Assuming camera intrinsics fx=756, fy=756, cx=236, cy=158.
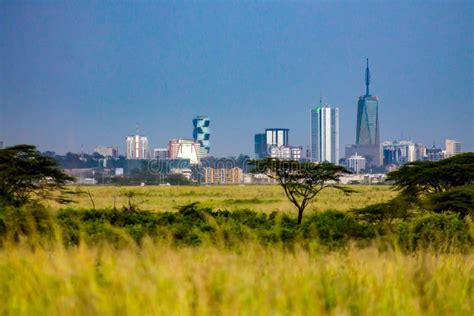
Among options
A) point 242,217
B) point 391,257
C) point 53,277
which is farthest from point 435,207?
point 53,277

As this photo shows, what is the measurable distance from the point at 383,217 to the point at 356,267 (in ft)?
53.3

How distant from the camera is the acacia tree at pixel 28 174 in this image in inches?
965

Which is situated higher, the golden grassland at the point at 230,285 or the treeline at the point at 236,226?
the golden grassland at the point at 230,285

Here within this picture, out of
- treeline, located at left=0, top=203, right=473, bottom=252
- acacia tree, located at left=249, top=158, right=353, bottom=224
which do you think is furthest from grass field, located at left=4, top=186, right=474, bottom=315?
acacia tree, located at left=249, top=158, right=353, bottom=224

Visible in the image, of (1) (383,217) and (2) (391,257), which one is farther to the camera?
(1) (383,217)

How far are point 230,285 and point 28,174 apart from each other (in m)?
21.3

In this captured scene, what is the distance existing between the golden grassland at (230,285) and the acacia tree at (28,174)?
62.8 feet

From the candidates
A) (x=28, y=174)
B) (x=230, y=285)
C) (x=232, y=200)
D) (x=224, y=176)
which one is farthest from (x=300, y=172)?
(x=224, y=176)

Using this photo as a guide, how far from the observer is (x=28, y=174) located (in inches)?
975

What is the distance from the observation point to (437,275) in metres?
5.36

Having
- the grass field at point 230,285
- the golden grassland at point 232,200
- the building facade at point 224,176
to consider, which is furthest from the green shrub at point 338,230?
the building facade at point 224,176

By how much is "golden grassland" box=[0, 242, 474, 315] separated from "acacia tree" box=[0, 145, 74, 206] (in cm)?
1915

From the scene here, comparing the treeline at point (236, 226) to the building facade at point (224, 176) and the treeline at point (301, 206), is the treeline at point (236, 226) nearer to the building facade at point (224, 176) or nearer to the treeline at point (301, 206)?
the treeline at point (301, 206)

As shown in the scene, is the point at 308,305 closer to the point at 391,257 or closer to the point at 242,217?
the point at 391,257
